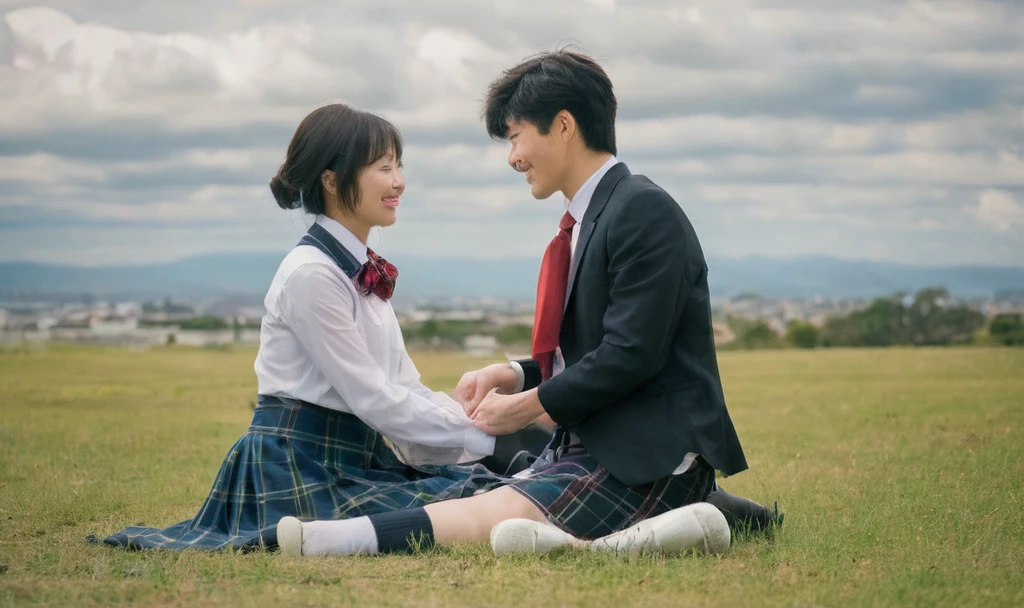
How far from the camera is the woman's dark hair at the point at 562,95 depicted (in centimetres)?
471

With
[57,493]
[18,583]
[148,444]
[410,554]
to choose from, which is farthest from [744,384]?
[18,583]

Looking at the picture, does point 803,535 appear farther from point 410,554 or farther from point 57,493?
point 57,493

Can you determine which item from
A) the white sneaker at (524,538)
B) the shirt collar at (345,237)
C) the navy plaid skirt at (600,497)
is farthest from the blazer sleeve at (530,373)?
the white sneaker at (524,538)

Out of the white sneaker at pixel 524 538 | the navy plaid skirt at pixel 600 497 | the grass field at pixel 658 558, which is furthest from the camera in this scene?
the navy plaid skirt at pixel 600 497

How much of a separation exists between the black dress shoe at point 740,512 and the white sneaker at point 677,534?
348 mm

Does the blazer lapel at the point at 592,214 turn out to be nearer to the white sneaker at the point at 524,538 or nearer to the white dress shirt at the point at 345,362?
the white dress shirt at the point at 345,362

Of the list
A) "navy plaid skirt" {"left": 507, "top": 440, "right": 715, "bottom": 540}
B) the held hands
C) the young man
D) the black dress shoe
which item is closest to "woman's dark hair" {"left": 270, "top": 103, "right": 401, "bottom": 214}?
the young man

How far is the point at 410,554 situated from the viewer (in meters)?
4.51

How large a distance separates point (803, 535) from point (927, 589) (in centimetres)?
112

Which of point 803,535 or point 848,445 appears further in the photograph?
point 848,445

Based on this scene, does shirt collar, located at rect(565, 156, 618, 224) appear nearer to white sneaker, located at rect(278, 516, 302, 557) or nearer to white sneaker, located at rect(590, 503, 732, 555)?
white sneaker, located at rect(590, 503, 732, 555)

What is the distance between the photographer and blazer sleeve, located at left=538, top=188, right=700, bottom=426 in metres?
4.44

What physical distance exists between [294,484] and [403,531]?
0.59m

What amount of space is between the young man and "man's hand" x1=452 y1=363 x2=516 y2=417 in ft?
0.41
